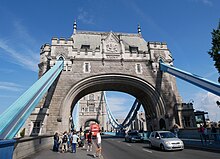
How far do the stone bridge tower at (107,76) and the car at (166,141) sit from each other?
29.7 feet

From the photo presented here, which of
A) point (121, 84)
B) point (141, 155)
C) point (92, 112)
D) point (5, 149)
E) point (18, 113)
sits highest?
point (121, 84)

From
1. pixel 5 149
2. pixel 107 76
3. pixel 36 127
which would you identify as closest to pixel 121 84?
pixel 107 76

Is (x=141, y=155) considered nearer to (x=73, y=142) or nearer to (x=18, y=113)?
(x=73, y=142)

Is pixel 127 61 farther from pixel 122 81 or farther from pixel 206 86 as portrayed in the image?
pixel 206 86

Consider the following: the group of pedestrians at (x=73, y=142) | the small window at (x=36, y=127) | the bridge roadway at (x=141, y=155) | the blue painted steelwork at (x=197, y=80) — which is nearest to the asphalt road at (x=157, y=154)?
the bridge roadway at (x=141, y=155)

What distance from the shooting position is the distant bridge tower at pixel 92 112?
67.1m

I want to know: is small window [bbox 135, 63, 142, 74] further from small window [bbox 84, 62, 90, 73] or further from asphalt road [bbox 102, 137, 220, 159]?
asphalt road [bbox 102, 137, 220, 159]

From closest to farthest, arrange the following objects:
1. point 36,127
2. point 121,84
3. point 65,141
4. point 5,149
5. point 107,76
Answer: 1. point 5,149
2. point 65,141
3. point 36,127
4. point 107,76
5. point 121,84

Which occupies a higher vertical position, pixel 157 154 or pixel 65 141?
pixel 65 141

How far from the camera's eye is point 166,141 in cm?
1004

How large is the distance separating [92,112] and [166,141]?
2405 inches

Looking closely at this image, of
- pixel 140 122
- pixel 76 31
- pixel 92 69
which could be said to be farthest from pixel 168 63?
pixel 140 122

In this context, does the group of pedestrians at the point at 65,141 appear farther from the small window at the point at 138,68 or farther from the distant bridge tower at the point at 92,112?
the distant bridge tower at the point at 92,112

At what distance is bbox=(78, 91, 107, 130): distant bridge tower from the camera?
67.1m
